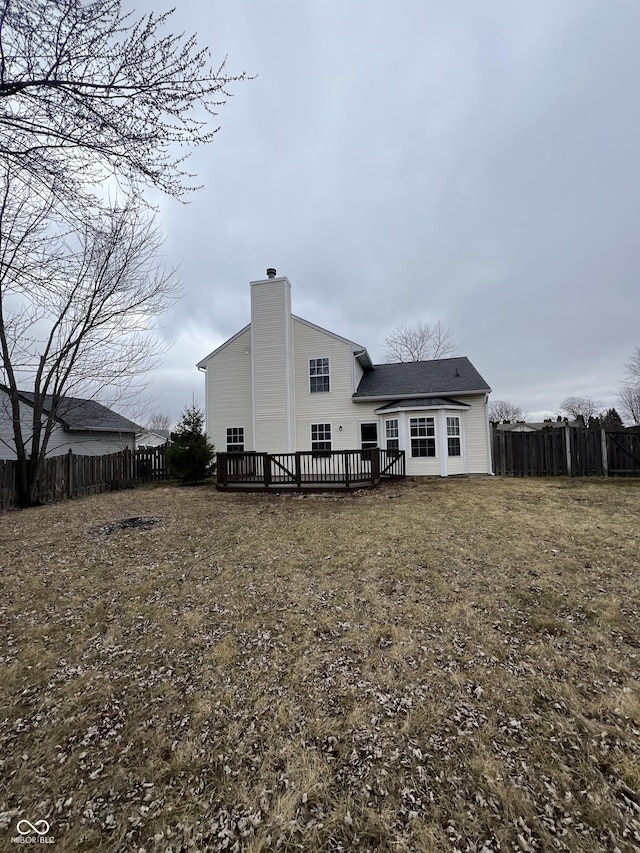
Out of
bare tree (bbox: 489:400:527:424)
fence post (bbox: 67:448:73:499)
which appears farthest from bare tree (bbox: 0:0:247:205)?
bare tree (bbox: 489:400:527:424)

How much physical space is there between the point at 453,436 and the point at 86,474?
12.7m

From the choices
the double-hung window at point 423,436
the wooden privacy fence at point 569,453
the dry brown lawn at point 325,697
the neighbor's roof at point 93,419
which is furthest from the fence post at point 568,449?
the neighbor's roof at point 93,419

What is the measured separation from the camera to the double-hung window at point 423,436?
13.8 metres

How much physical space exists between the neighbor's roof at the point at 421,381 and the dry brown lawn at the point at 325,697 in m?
9.21

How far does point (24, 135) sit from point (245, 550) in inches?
207

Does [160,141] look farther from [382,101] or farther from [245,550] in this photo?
[382,101]

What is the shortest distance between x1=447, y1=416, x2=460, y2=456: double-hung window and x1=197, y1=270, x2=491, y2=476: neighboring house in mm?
37

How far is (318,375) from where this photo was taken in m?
15.6

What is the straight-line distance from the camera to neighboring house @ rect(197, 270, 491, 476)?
45.7 feet

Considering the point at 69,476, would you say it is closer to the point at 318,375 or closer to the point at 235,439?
the point at 235,439

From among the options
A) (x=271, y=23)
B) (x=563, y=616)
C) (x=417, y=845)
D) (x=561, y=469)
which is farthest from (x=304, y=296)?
(x=417, y=845)

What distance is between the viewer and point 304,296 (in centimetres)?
2461

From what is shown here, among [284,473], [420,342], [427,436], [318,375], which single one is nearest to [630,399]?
[420,342]

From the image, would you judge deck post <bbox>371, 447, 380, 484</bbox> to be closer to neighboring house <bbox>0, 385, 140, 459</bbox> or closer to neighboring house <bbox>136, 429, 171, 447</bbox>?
neighboring house <bbox>136, 429, 171, 447</bbox>
